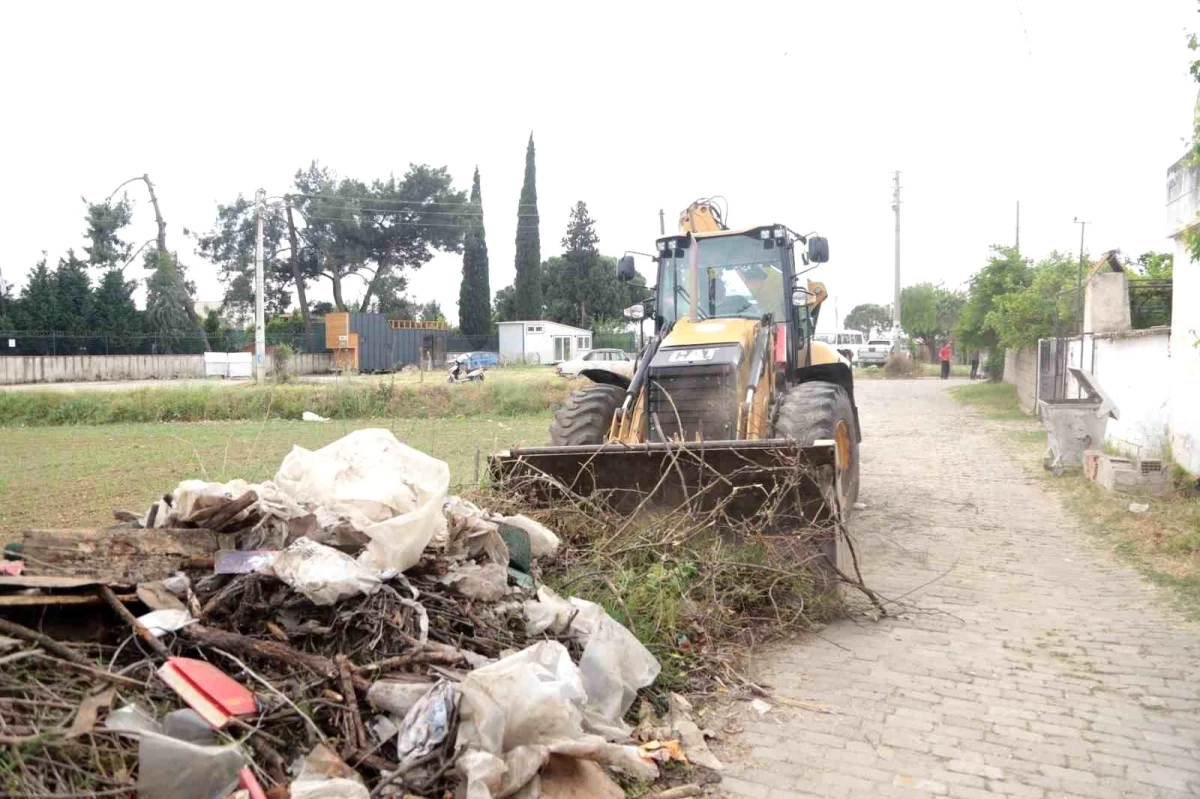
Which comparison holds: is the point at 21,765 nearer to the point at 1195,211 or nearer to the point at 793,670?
the point at 793,670

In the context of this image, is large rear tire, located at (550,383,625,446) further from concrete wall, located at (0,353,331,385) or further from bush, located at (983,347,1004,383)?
concrete wall, located at (0,353,331,385)

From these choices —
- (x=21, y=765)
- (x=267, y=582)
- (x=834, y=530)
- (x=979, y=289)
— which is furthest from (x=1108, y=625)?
(x=979, y=289)

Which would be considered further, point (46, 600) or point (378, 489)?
point (378, 489)

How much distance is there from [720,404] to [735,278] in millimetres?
1855

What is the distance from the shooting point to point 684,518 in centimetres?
597

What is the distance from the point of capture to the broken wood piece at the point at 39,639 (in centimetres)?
327

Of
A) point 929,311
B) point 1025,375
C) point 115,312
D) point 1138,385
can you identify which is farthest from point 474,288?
point 1138,385

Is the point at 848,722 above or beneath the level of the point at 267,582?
beneath

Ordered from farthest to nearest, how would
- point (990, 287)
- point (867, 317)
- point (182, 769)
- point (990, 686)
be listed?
point (867, 317)
point (990, 287)
point (990, 686)
point (182, 769)

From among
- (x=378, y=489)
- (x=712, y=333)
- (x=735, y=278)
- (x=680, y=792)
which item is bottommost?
(x=680, y=792)

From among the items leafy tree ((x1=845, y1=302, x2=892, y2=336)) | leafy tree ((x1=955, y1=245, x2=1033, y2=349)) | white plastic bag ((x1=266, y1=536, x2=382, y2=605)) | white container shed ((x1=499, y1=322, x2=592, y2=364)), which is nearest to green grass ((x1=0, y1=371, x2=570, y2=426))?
leafy tree ((x1=955, y1=245, x2=1033, y2=349))

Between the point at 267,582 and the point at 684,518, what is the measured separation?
2833 mm

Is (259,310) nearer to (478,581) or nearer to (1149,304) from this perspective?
(1149,304)

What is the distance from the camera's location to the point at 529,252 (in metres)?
55.4
